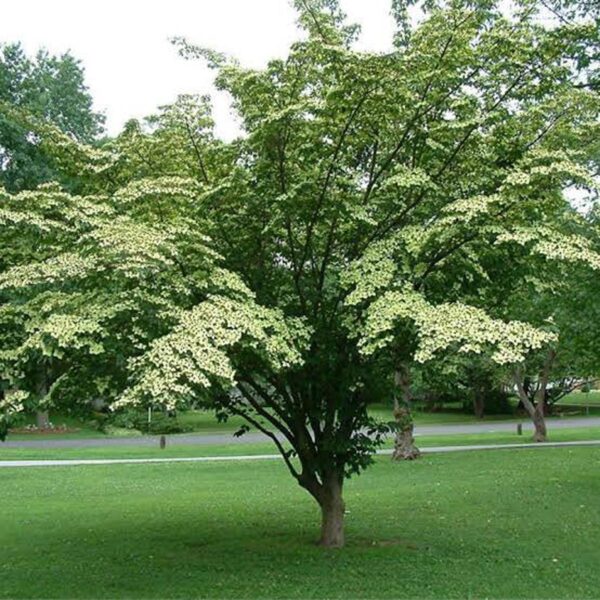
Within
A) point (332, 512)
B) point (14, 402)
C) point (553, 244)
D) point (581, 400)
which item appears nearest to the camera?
point (553, 244)

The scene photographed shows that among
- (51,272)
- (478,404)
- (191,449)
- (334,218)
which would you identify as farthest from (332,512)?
(478,404)

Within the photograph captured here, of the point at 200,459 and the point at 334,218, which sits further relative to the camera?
the point at 200,459

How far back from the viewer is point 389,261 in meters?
6.88

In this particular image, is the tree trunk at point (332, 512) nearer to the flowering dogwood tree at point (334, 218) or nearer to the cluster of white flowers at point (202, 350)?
the flowering dogwood tree at point (334, 218)

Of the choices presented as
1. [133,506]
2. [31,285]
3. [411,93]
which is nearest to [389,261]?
[411,93]

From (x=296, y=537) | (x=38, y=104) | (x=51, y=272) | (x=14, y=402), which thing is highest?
(x=38, y=104)

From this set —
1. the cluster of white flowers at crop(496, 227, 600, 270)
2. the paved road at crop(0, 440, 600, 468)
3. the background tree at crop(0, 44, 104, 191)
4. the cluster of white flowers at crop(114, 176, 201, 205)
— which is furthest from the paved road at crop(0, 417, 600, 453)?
the cluster of white flowers at crop(496, 227, 600, 270)

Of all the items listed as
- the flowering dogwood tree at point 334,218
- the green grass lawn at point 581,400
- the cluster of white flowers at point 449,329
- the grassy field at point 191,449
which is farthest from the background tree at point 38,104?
the green grass lawn at point 581,400

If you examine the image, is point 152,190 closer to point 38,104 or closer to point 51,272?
point 51,272

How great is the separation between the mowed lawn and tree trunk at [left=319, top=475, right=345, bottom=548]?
0.65ft

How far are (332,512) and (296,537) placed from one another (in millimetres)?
1174

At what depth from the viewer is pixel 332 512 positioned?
896 centimetres

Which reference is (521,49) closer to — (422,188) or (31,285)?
(422,188)

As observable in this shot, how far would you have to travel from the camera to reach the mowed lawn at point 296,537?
7.50m
